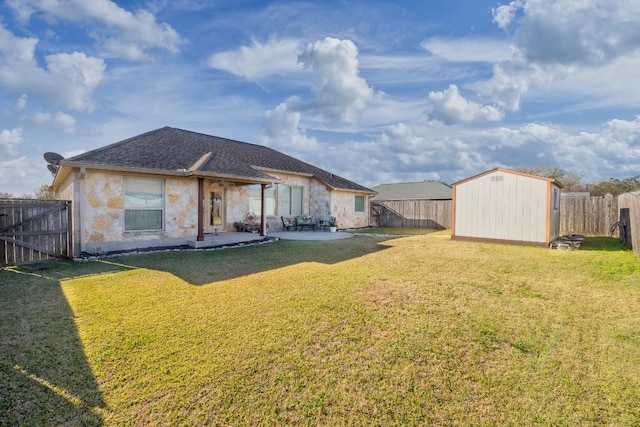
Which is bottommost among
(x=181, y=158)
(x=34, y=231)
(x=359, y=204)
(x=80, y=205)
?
(x=34, y=231)

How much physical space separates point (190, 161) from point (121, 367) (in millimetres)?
9831

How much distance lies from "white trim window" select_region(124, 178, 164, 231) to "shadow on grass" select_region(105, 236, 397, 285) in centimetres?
133

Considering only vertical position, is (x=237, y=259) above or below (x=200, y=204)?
below

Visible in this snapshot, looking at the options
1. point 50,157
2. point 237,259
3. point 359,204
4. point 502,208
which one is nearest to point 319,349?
point 237,259

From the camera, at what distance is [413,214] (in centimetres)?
2136

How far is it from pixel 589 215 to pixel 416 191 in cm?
1685

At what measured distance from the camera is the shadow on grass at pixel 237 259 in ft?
23.3

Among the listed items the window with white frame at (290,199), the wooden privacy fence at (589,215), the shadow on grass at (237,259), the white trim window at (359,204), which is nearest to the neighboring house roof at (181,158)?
the window with white frame at (290,199)

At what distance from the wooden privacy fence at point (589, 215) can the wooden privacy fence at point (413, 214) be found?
20.2 ft

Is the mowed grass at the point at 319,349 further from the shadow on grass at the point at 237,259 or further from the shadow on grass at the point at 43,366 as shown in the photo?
the shadow on grass at the point at 237,259

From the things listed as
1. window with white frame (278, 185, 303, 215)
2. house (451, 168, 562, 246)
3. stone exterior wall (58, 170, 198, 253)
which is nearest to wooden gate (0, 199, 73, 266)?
stone exterior wall (58, 170, 198, 253)

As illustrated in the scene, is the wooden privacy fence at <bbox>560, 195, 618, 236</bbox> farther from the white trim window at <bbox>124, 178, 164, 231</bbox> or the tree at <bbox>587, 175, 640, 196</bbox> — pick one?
the white trim window at <bbox>124, 178, 164, 231</bbox>

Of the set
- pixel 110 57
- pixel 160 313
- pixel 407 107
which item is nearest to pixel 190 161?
pixel 110 57

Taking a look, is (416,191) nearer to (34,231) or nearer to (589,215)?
(589,215)
